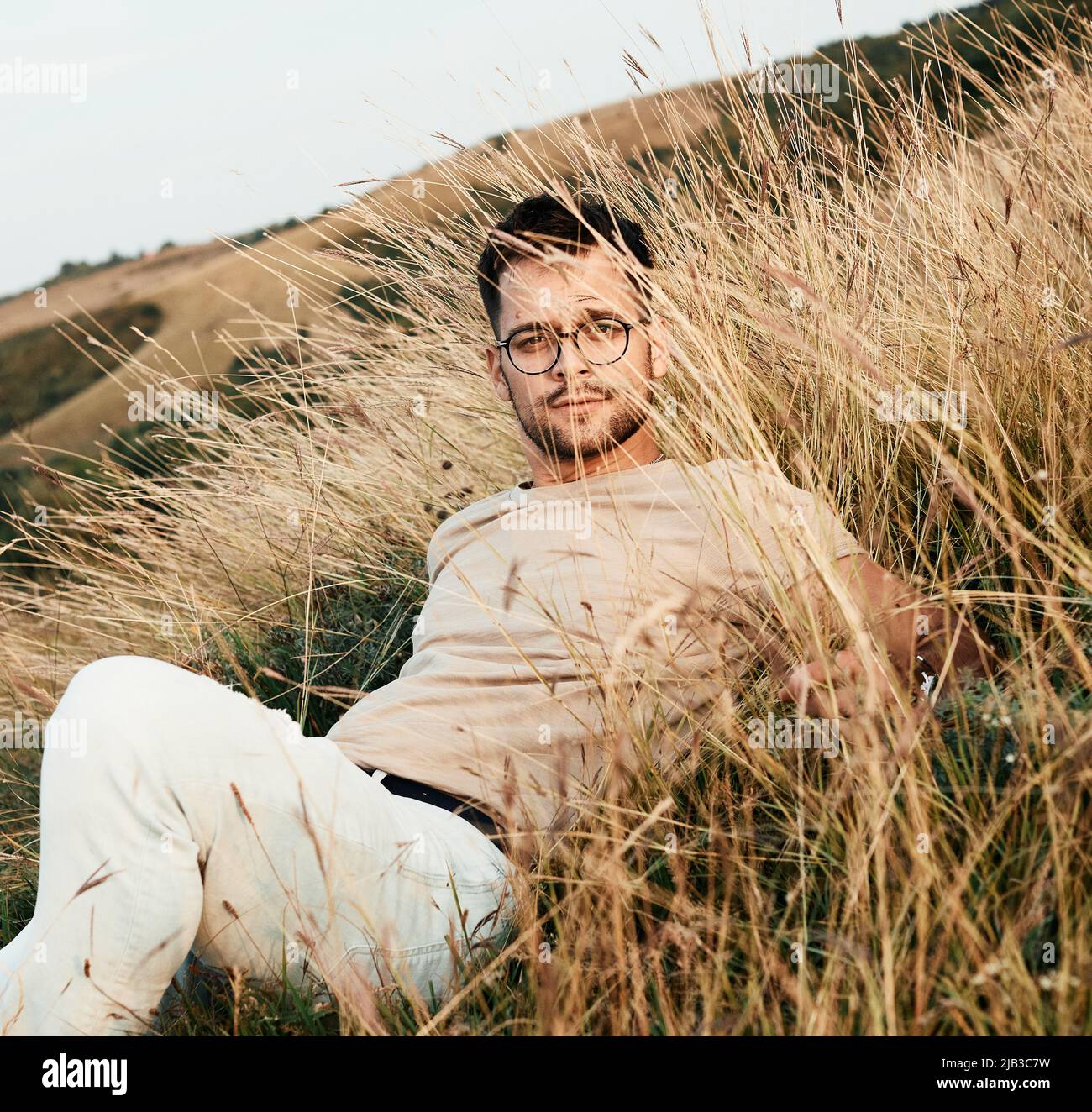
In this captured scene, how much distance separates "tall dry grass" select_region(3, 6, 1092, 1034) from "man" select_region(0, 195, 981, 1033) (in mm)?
85

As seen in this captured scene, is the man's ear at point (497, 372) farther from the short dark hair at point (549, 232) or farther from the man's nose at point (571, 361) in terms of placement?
the man's nose at point (571, 361)

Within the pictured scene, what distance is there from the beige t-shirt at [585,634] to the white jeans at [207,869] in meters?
0.20

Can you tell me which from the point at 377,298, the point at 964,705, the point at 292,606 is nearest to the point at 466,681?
the point at 964,705

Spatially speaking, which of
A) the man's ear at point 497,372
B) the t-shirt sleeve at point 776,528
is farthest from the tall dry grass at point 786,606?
the man's ear at point 497,372

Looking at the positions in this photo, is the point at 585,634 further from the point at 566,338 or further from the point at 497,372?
the point at 497,372

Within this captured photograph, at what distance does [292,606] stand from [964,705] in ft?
8.09

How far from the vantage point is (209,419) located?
3.65m

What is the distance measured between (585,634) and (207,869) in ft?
2.56

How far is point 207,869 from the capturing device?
1594mm

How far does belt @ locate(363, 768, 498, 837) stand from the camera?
6.30 feet

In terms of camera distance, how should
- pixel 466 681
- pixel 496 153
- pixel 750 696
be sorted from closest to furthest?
pixel 750 696
pixel 466 681
pixel 496 153

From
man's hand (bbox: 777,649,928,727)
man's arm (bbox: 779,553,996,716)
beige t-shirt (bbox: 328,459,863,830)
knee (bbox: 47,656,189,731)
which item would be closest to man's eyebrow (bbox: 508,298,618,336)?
beige t-shirt (bbox: 328,459,863,830)

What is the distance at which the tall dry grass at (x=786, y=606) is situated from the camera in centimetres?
127

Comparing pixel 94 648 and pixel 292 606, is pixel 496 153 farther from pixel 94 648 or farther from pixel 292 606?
pixel 94 648
